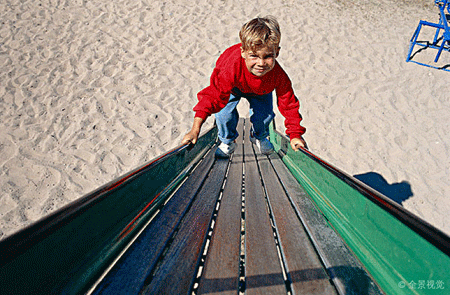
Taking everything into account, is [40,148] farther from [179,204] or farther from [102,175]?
[179,204]

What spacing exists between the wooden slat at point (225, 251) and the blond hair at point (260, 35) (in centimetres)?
104

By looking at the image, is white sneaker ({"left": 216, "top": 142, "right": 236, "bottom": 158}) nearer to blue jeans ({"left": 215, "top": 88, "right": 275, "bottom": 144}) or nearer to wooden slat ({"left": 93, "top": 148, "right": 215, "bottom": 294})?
blue jeans ({"left": 215, "top": 88, "right": 275, "bottom": 144})

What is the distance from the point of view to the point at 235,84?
Answer: 2.02 metres

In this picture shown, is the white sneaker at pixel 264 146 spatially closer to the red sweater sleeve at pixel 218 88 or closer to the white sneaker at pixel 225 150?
the white sneaker at pixel 225 150

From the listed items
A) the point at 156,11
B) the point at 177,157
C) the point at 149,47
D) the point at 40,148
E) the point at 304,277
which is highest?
the point at 156,11

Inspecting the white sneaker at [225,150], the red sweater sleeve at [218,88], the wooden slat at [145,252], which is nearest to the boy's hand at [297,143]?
the red sweater sleeve at [218,88]

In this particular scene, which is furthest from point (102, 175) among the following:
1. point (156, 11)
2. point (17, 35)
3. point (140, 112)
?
point (156, 11)

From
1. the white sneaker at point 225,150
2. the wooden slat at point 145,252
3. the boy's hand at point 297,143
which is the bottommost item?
the wooden slat at point 145,252

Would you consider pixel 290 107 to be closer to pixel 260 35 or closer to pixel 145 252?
pixel 260 35

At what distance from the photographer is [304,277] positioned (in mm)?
1115

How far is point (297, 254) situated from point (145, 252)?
730 mm

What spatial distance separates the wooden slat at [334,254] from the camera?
109 centimetres

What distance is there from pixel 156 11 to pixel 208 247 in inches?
340

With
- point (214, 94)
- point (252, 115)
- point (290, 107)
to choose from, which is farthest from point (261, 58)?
point (252, 115)
